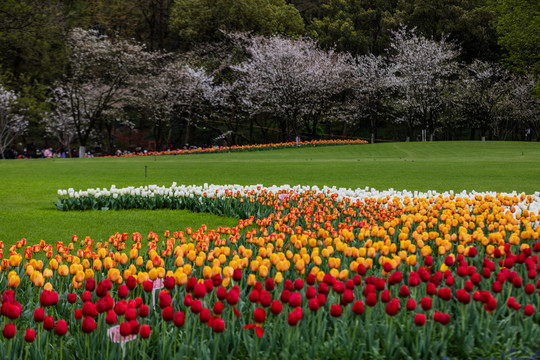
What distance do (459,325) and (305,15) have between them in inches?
2098

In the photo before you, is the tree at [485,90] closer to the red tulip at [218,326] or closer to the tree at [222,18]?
the tree at [222,18]

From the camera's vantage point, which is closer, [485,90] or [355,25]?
[485,90]

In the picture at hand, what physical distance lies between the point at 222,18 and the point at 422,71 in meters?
16.4

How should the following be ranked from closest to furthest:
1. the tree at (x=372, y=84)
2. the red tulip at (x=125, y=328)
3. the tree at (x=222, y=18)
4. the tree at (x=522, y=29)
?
the red tulip at (x=125, y=328), the tree at (x=522, y=29), the tree at (x=222, y=18), the tree at (x=372, y=84)

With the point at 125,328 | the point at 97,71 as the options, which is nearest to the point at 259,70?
the point at 97,71

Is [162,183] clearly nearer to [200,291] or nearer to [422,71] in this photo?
[200,291]

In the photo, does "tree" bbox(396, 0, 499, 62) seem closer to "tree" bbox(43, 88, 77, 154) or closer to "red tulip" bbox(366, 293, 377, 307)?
"tree" bbox(43, 88, 77, 154)

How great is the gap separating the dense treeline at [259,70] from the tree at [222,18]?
0.35ft

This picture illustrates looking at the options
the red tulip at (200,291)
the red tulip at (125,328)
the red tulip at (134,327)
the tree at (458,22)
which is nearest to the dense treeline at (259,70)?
the tree at (458,22)

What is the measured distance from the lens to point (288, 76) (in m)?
41.3

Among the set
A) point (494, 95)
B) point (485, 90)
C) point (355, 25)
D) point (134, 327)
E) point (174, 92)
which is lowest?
point (134, 327)

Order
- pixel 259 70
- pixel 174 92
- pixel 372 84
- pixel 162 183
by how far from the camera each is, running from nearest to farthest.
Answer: pixel 162 183
pixel 259 70
pixel 174 92
pixel 372 84

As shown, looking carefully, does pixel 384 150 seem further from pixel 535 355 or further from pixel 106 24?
pixel 535 355

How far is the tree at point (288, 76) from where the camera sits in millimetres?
40656
